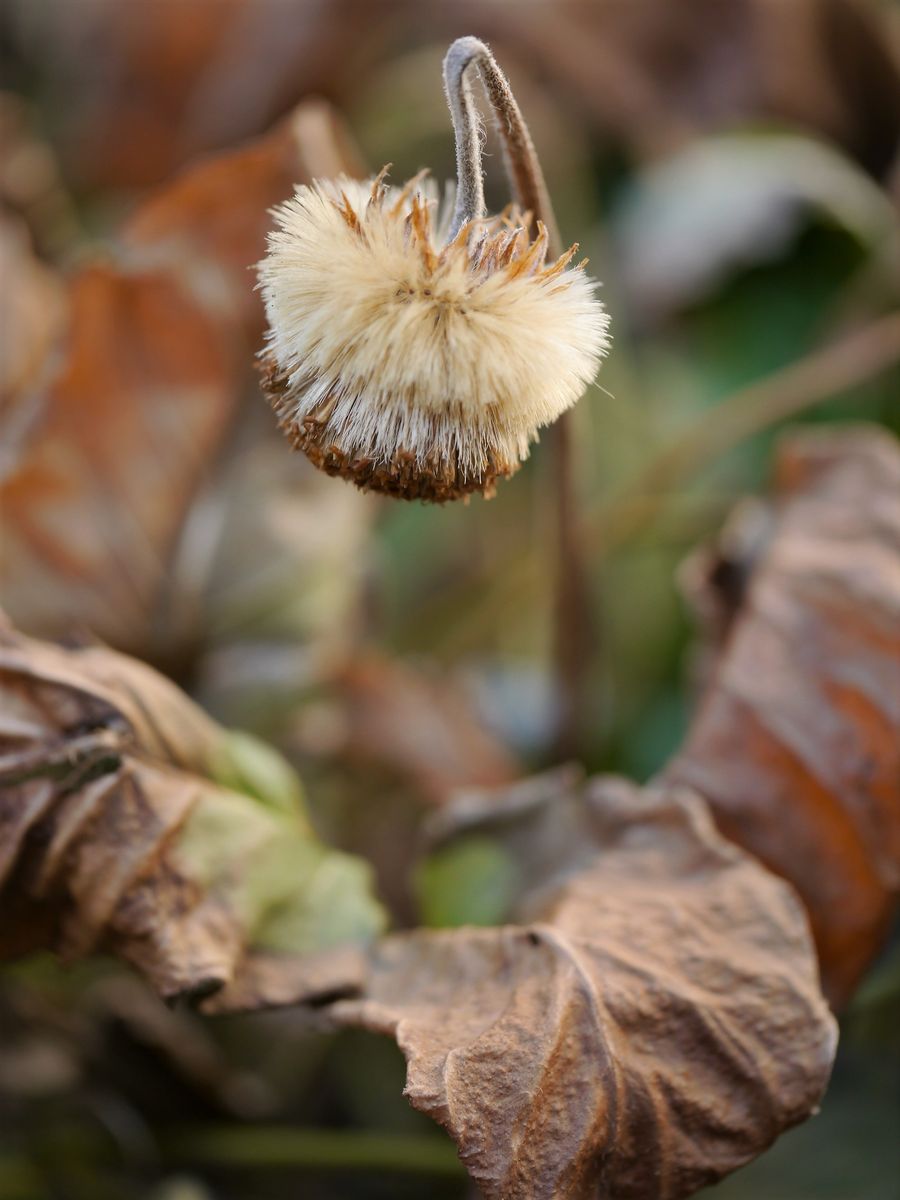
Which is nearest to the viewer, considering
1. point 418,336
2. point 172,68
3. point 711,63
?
point 418,336

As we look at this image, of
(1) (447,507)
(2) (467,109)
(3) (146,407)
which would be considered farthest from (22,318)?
(2) (467,109)

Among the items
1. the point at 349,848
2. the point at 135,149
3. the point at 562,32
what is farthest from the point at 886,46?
the point at 349,848

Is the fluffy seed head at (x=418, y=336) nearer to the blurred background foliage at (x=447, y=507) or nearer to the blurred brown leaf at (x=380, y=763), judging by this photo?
→ the blurred background foliage at (x=447, y=507)

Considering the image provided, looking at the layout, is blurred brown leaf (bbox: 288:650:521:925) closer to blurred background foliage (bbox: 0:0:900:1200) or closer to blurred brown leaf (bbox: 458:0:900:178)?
blurred background foliage (bbox: 0:0:900:1200)

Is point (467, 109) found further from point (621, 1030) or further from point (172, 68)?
point (172, 68)

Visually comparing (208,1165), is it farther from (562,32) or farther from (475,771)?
(562,32)

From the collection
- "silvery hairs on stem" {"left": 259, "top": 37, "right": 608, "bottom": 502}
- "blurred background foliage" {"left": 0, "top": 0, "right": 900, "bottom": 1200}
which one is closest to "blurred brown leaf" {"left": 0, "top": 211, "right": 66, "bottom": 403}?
"blurred background foliage" {"left": 0, "top": 0, "right": 900, "bottom": 1200}

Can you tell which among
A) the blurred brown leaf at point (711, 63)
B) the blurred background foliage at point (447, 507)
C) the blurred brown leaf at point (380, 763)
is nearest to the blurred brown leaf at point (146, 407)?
the blurred background foliage at point (447, 507)
